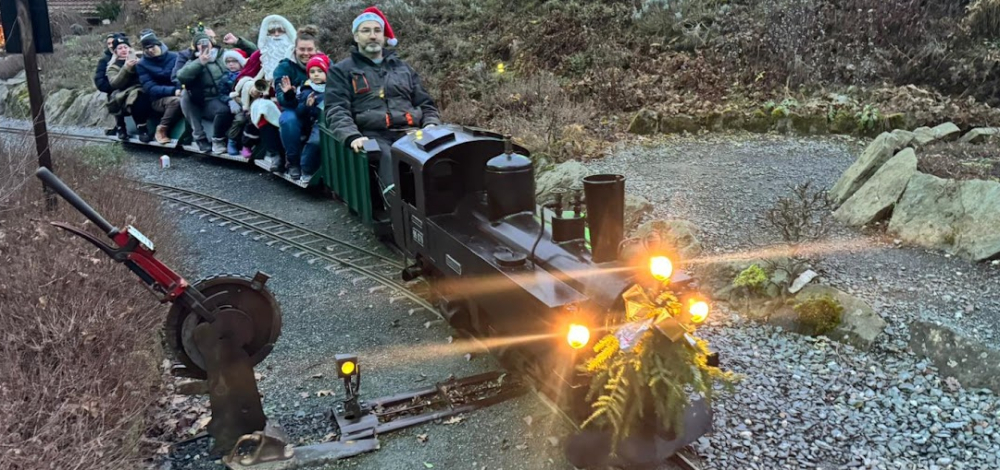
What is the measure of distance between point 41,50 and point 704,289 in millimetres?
6066

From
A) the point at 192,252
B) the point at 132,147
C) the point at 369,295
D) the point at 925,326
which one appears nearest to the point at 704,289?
the point at 925,326

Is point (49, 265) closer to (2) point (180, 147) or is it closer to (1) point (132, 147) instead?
(2) point (180, 147)

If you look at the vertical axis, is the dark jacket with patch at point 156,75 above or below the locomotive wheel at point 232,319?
above

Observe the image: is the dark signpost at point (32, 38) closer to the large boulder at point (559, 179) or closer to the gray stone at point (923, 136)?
the large boulder at point (559, 179)

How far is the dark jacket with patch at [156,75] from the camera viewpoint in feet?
44.8

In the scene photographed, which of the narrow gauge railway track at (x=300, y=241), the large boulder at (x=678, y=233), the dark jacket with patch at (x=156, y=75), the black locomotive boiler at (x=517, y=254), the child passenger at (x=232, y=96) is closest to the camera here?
the black locomotive boiler at (x=517, y=254)

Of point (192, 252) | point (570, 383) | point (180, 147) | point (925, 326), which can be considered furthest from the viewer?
point (180, 147)

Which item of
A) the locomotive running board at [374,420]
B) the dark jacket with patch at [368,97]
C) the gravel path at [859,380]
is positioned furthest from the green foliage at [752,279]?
the dark jacket with patch at [368,97]

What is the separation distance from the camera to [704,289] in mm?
5934

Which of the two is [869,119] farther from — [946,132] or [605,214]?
[605,214]

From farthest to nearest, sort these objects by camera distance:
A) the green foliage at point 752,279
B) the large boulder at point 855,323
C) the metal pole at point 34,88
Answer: the metal pole at point 34,88, the green foliage at point 752,279, the large boulder at point 855,323

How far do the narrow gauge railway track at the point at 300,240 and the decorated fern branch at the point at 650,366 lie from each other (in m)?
2.03

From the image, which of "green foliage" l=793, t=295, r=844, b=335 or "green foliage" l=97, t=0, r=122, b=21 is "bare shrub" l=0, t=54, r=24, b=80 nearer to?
"green foliage" l=97, t=0, r=122, b=21

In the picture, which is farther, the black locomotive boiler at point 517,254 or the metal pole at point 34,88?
the metal pole at point 34,88
